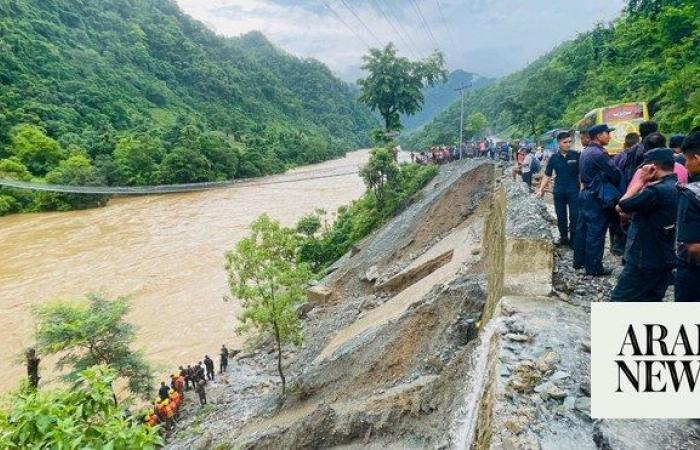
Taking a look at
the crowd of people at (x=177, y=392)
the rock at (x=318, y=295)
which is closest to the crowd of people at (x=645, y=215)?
the crowd of people at (x=177, y=392)

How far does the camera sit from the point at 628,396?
2.71 m

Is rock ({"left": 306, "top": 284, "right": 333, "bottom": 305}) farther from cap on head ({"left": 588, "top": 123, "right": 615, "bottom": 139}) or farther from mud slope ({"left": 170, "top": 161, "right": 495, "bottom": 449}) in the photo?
cap on head ({"left": 588, "top": 123, "right": 615, "bottom": 139})

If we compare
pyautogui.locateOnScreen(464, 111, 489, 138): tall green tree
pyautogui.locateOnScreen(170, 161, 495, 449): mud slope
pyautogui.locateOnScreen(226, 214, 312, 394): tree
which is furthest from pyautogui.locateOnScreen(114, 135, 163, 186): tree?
pyautogui.locateOnScreen(464, 111, 489, 138): tall green tree

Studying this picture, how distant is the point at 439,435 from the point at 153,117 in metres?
89.6

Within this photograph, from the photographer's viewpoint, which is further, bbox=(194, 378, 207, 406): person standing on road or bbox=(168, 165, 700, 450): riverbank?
bbox=(194, 378, 207, 406): person standing on road

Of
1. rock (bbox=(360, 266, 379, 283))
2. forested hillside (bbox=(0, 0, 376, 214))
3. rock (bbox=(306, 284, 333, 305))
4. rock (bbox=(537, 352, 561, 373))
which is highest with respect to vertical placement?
forested hillside (bbox=(0, 0, 376, 214))

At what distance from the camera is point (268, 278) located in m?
12.2

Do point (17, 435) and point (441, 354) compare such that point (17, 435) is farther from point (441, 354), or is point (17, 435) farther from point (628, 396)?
point (441, 354)

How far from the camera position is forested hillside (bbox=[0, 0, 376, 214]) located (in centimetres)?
5197

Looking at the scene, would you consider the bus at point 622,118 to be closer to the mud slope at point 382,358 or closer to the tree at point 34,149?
the mud slope at point 382,358

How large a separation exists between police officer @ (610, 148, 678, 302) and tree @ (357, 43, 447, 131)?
24301mm

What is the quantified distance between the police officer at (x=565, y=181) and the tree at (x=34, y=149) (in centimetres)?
5665

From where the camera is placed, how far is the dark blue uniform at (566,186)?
21.2 ft

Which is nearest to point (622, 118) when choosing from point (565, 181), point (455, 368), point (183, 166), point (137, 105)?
point (565, 181)
